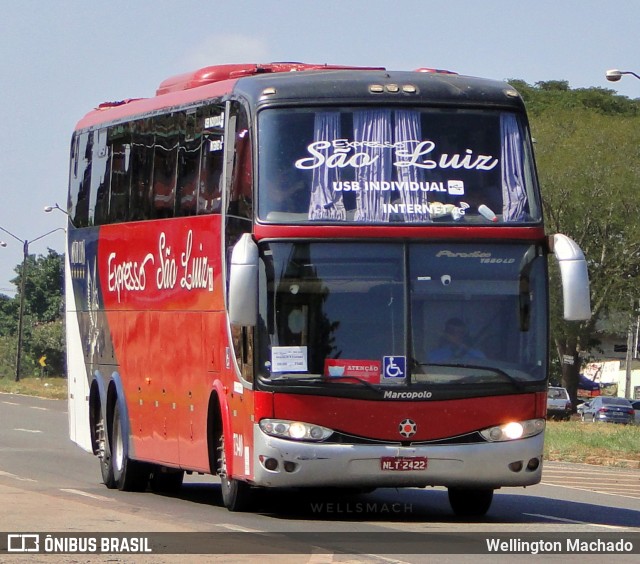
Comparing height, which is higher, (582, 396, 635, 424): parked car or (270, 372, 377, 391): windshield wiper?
(270, 372, 377, 391): windshield wiper

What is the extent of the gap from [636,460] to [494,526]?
1348 cm

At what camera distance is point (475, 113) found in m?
15.4

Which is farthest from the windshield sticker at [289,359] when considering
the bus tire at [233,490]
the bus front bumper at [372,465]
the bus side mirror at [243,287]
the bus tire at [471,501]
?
the bus tire at [471,501]

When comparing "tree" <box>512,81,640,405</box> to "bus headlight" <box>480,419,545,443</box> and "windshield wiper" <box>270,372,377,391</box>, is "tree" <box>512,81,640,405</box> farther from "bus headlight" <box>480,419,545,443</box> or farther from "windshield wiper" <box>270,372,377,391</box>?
"windshield wiper" <box>270,372,377,391</box>

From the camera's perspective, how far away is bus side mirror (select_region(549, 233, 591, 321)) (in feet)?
46.2

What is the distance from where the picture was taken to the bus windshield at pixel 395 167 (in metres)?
14.9

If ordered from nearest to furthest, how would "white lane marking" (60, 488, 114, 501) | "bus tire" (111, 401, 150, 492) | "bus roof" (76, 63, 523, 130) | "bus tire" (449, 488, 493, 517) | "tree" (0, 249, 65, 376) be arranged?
"bus roof" (76, 63, 523, 130), "bus tire" (449, 488, 493, 517), "white lane marking" (60, 488, 114, 501), "bus tire" (111, 401, 150, 492), "tree" (0, 249, 65, 376)

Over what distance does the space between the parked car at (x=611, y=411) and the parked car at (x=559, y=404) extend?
1.04 meters

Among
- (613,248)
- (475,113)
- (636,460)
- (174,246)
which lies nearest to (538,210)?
(475,113)

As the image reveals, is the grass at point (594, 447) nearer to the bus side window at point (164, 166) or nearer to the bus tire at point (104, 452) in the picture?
the bus tire at point (104, 452)

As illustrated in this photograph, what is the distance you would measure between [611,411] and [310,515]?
144 ft

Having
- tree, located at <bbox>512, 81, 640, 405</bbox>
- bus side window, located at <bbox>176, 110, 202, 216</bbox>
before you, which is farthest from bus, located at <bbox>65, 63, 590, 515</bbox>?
tree, located at <bbox>512, 81, 640, 405</bbox>

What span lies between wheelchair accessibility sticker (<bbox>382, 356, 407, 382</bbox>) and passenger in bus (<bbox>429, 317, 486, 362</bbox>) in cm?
28

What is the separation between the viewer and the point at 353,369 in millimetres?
14625
